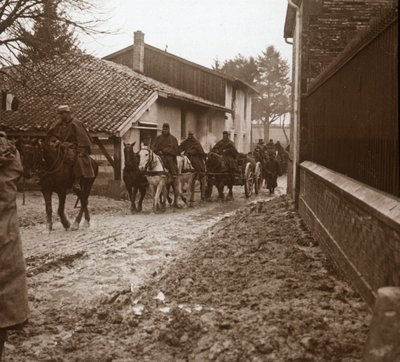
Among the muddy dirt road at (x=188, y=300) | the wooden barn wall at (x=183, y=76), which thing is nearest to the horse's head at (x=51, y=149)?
the muddy dirt road at (x=188, y=300)

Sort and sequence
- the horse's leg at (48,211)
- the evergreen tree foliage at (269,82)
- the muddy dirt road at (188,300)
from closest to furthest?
the muddy dirt road at (188,300) < the horse's leg at (48,211) < the evergreen tree foliage at (269,82)

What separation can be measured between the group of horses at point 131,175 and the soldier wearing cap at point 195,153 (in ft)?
0.48

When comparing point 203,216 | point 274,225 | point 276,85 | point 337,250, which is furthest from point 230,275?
point 276,85

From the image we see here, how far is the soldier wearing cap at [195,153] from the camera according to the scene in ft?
55.6

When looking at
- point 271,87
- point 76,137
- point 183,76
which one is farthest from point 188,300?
point 271,87

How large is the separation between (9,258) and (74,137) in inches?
305

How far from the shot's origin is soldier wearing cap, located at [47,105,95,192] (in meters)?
11.1

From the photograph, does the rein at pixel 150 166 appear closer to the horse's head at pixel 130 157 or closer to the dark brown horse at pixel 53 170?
the horse's head at pixel 130 157

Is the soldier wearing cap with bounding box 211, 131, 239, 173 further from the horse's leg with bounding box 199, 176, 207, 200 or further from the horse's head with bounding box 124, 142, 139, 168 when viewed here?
the horse's head with bounding box 124, 142, 139, 168

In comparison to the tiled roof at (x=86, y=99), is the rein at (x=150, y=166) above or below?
below

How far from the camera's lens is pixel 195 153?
1695cm

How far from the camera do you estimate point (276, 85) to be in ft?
253

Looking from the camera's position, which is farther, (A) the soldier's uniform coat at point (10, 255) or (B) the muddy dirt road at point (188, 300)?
(B) the muddy dirt road at point (188, 300)

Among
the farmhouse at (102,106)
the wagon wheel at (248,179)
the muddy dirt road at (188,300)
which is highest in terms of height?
the farmhouse at (102,106)
